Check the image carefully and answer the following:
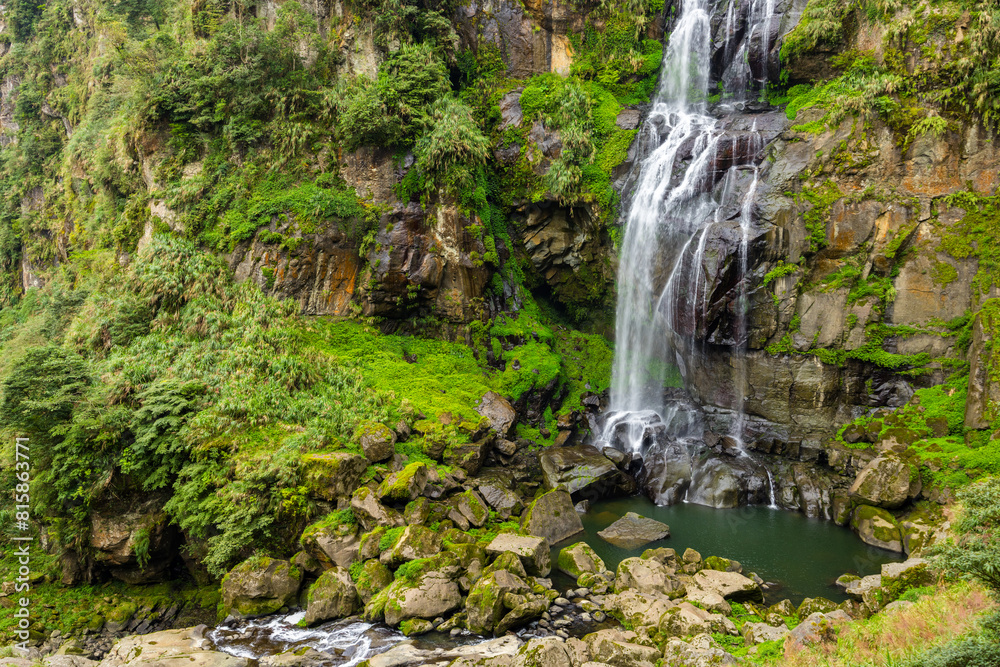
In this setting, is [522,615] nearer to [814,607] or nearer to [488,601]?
[488,601]

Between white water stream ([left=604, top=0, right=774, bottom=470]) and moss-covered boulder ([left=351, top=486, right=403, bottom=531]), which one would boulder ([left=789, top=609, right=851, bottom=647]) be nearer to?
moss-covered boulder ([left=351, top=486, right=403, bottom=531])

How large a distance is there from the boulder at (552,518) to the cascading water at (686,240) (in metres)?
3.54

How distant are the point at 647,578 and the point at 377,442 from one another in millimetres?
7121

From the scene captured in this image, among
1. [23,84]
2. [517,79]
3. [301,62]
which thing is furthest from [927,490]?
[23,84]

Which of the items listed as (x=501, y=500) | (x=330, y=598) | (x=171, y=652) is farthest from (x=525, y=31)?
Answer: (x=171, y=652)

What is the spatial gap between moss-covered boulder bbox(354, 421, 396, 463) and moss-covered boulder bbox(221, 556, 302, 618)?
333 centimetres

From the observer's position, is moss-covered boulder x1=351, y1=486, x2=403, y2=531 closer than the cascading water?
Yes

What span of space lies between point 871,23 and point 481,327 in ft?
54.7

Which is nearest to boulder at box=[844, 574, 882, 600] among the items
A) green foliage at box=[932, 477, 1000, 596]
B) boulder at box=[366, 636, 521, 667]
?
green foliage at box=[932, 477, 1000, 596]

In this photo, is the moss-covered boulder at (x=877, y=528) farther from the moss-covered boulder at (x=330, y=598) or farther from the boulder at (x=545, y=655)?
the moss-covered boulder at (x=330, y=598)

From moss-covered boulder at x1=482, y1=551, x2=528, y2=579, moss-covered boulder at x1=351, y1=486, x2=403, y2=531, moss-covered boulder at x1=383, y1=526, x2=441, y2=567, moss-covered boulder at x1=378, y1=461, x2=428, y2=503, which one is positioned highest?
moss-covered boulder at x1=378, y1=461, x2=428, y2=503

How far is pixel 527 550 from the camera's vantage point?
11.4 meters

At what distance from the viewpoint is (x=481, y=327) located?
20422mm
